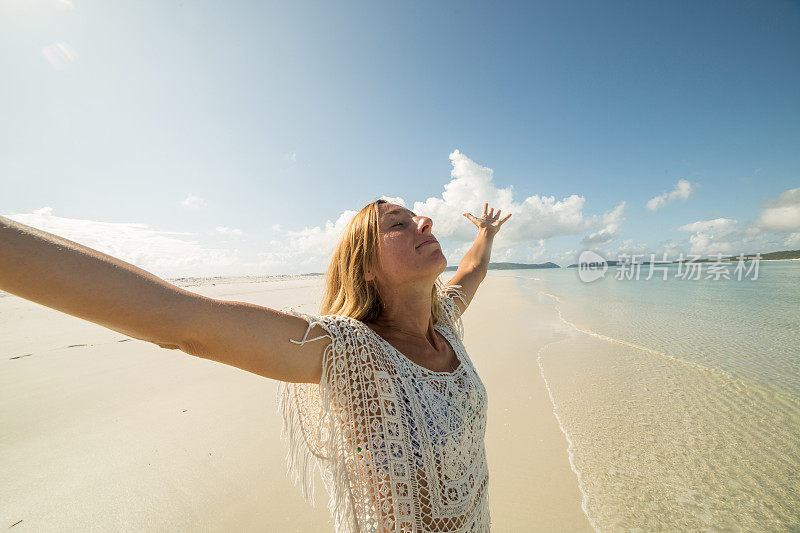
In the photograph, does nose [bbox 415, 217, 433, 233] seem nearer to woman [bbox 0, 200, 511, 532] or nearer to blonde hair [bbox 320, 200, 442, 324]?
woman [bbox 0, 200, 511, 532]

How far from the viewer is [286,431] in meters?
1.56

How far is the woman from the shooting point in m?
0.85

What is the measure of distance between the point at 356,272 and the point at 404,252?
0.32 m

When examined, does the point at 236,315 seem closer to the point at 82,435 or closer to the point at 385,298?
the point at 385,298

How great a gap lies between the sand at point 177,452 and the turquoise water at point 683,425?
394 millimetres

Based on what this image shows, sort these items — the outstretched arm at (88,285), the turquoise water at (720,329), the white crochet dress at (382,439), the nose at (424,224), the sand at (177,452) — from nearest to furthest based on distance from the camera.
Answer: the outstretched arm at (88,285), the white crochet dress at (382,439), the nose at (424,224), the sand at (177,452), the turquoise water at (720,329)

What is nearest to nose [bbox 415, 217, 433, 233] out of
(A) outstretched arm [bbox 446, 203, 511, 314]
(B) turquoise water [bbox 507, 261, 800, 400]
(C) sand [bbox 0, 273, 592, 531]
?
(A) outstretched arm [bbox 446, 203, 511, 314]

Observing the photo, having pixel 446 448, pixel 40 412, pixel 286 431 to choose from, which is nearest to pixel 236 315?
pixel 286 431

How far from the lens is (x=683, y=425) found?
4.10 m

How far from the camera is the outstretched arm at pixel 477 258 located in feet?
9.48

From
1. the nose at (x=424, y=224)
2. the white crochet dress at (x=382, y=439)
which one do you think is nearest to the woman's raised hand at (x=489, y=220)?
the nose at (x=424, y=224)

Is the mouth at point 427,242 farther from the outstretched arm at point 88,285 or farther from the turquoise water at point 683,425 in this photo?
the turquoise water at point 683,425

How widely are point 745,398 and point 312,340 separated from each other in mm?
6998

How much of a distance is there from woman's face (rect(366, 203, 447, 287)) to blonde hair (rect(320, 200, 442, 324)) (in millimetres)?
51
